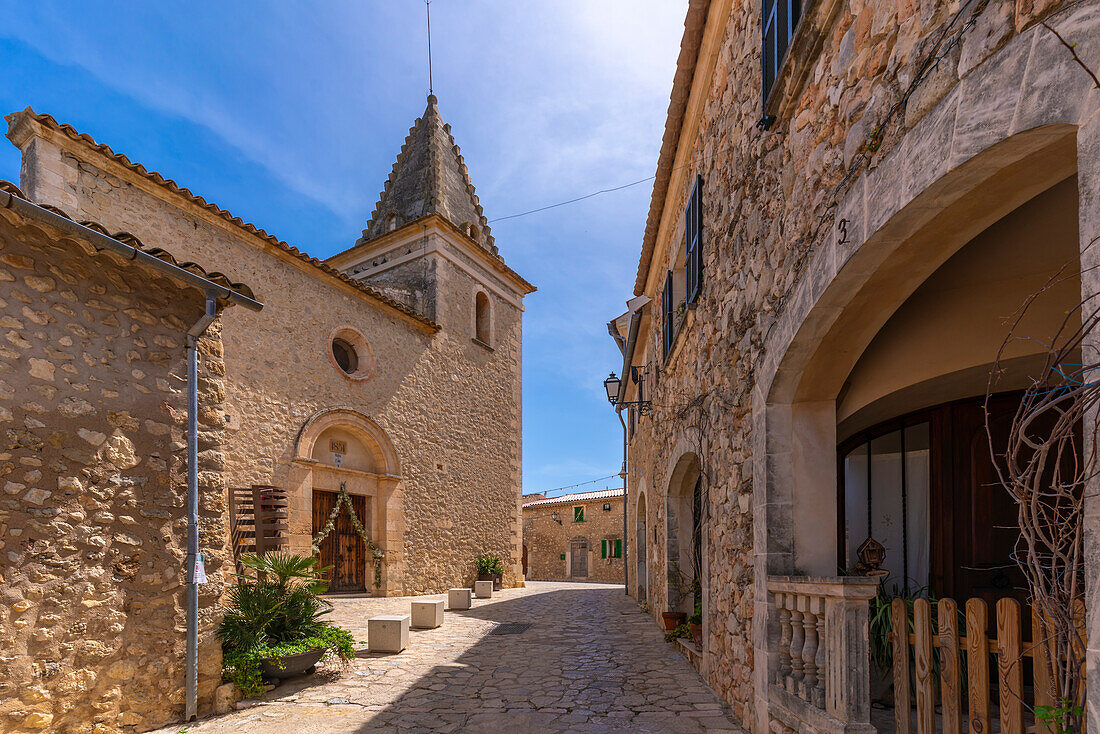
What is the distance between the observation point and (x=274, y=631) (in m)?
5.67

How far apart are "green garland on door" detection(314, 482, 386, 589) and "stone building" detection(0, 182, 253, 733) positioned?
683cm

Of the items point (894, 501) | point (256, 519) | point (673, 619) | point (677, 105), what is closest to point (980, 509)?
point (894, 501)

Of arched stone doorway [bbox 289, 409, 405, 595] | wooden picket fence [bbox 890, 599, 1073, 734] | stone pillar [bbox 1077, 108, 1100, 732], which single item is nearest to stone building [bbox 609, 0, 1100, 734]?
stone pillar [bbox 1077, 108, 1100, 732]

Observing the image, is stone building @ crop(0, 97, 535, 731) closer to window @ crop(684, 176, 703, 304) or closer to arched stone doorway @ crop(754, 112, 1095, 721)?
window @ crop(684, 176, 703, 304)

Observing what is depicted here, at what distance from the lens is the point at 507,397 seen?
59.2 ft

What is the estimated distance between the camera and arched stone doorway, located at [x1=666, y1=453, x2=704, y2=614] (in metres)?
7.77

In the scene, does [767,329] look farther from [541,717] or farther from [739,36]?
[541,717]

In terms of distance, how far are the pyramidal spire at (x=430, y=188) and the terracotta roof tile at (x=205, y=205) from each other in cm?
294

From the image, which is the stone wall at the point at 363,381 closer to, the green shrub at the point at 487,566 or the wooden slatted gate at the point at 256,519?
the green shrub at the point at 487,566

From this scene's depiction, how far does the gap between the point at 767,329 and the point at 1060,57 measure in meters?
2.35

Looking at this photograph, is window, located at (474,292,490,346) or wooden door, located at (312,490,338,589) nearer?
wooden door, located at (312,490,338,589)

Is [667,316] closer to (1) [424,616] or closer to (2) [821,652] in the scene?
(1) [424,616]

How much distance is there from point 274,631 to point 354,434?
738 centimetres

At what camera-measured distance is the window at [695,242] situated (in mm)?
5910
